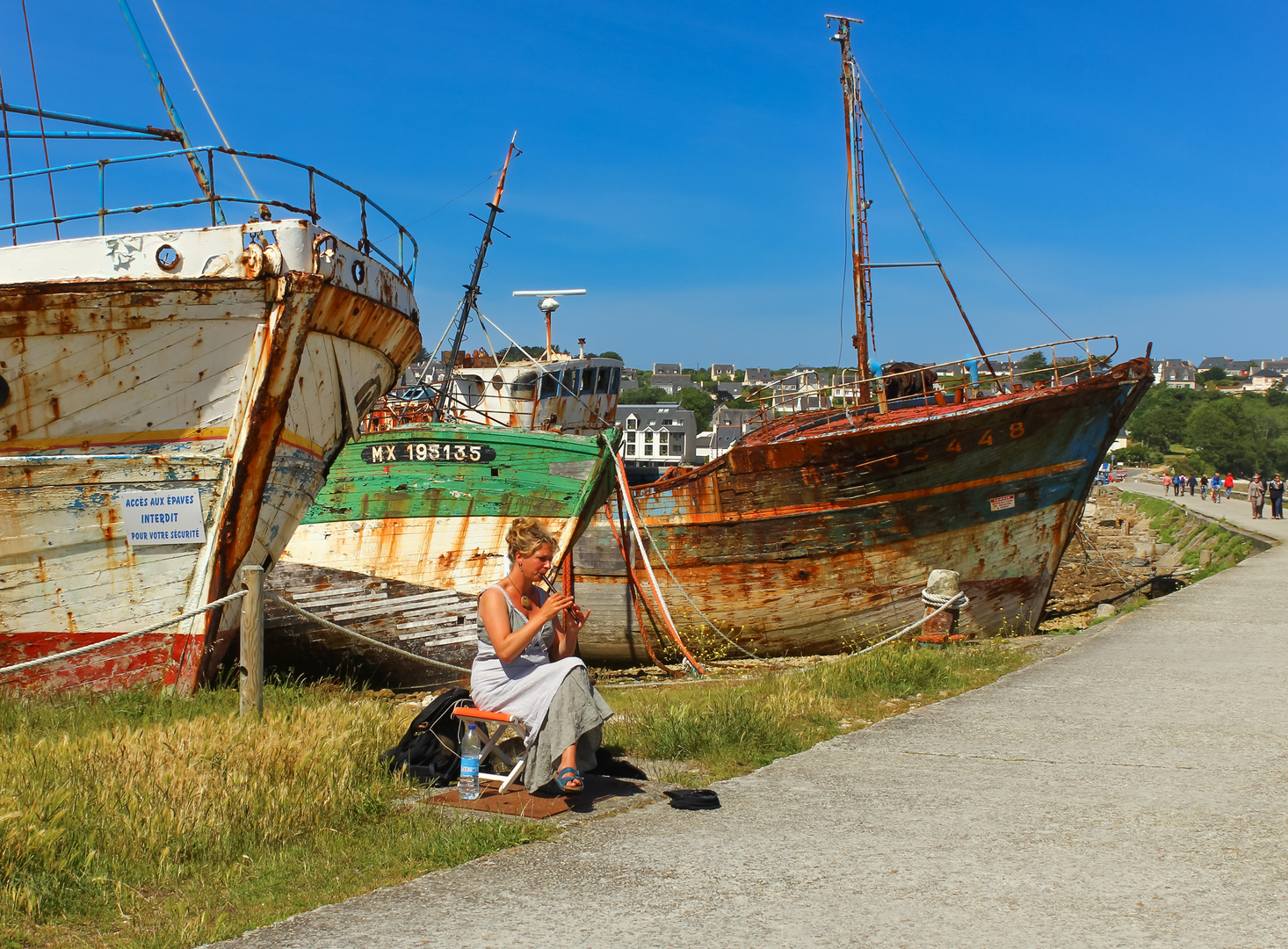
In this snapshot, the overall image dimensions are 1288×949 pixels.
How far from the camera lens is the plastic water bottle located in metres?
4.47

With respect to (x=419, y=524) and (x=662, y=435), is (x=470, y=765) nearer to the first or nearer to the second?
(x=419, y=524)

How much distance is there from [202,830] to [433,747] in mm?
1208

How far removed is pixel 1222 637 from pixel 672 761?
654 centimetres

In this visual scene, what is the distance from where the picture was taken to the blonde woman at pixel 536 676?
4.44 m

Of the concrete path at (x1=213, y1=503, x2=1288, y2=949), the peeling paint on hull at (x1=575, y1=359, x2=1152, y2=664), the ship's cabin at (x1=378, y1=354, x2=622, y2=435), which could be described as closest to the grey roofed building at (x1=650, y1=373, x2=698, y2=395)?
the ship's cabin at (x1=378, y1=354, x2=622, y2=435)

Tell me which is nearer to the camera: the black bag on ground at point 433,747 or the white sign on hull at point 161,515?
the black bag on ground at point 433,747

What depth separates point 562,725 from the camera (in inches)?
175

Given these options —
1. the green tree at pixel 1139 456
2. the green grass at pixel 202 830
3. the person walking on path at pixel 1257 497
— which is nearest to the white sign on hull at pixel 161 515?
the green grass at pixel 202 830

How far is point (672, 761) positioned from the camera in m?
5.28

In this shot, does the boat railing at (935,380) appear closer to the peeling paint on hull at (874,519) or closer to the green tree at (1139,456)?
the peeling paint on hull at (874,519)

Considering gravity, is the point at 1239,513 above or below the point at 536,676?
below

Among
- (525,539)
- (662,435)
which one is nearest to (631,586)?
(525,539)

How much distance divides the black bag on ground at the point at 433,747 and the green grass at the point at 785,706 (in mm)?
900

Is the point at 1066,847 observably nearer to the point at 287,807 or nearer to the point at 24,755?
the point at 287,807
